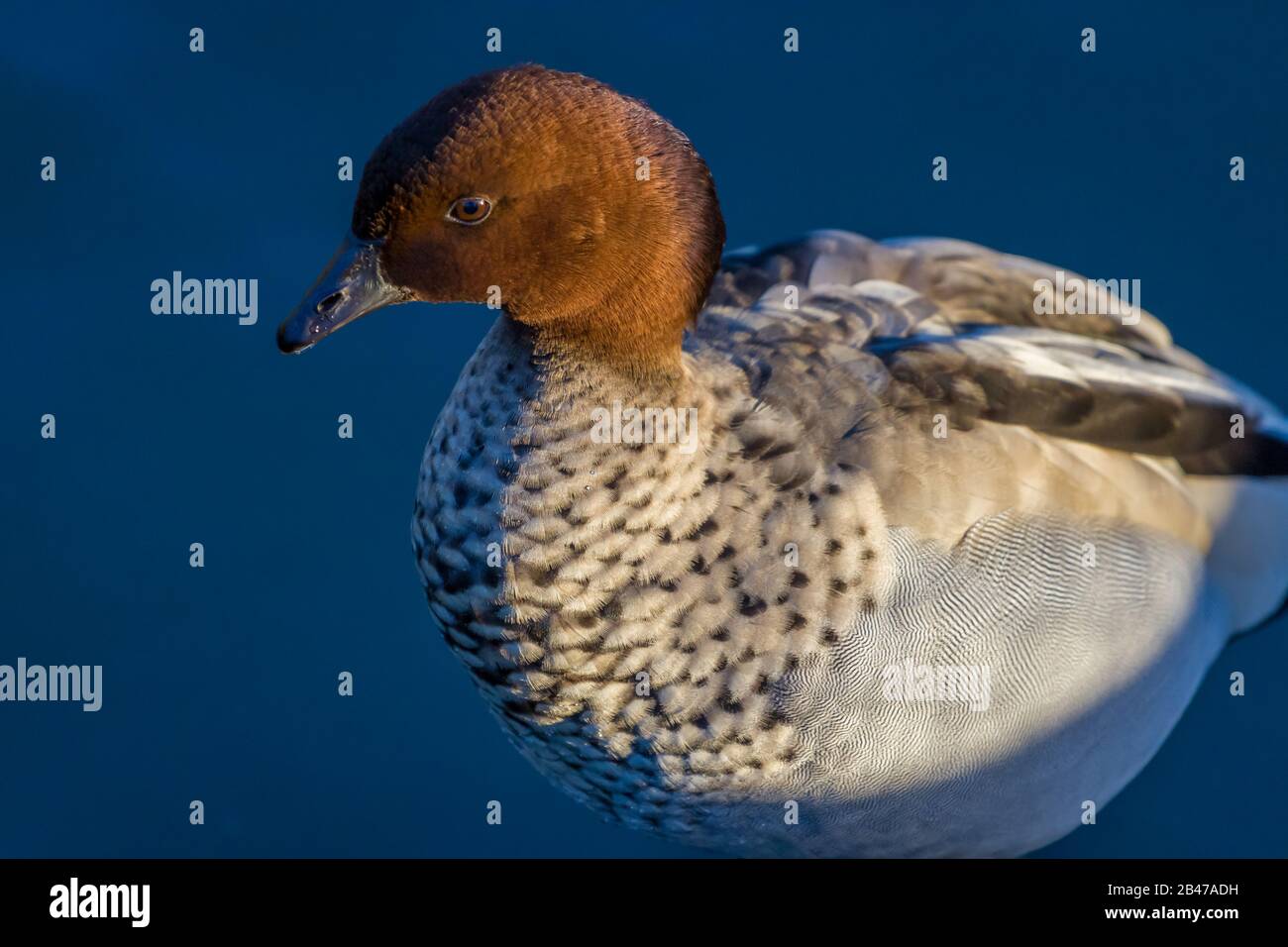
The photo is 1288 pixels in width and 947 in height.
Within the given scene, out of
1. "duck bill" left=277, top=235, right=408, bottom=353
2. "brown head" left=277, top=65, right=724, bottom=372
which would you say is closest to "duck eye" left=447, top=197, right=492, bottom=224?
"brown head" left=277, top=65, right=724, bottom=372

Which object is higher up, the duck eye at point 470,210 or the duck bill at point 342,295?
the duck eye at point 470,210

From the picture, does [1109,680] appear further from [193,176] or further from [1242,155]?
[193,176]

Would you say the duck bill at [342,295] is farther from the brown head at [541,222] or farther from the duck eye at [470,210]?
the duck eye at [470,210]

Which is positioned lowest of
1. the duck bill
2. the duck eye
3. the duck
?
the duck

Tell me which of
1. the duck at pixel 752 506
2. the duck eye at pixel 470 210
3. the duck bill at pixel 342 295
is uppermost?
the duck eye at pixel 470 210

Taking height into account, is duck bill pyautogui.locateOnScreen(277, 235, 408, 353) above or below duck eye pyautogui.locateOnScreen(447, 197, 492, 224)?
below

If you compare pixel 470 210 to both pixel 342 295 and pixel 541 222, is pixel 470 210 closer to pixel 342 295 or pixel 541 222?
pixel 541 222

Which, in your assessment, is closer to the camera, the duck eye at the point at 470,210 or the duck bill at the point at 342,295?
the duck eye at the point at 470,210

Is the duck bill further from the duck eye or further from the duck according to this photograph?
the duck eye

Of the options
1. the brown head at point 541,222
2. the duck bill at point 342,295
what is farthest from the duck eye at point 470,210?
the duck bill at point 342,295
